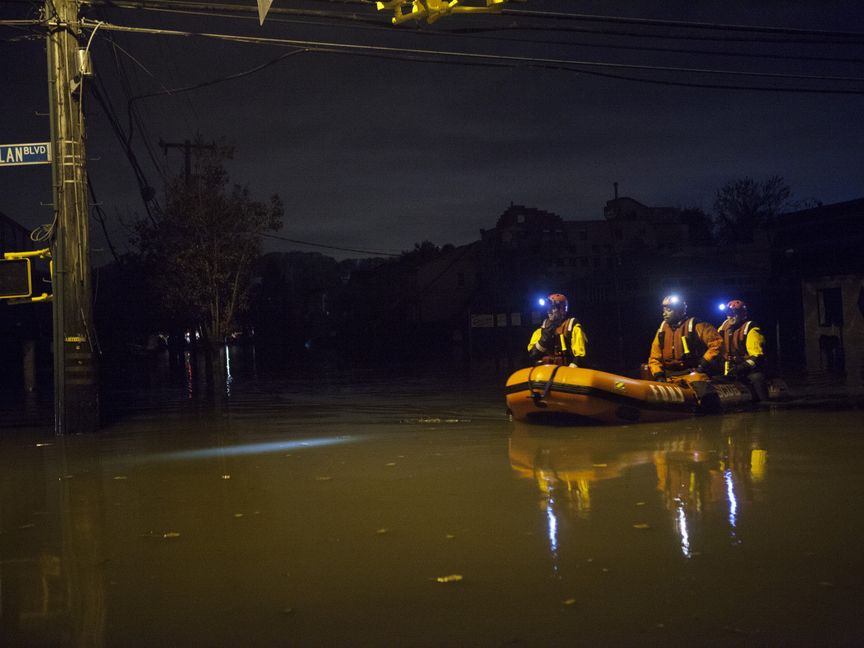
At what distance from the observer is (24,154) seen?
44.9 ft

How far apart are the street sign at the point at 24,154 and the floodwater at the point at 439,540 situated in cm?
410

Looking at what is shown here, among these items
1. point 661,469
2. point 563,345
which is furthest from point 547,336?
point 661,469

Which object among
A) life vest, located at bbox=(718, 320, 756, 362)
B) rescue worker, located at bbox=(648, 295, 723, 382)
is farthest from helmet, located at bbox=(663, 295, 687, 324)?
life vest, located at bbox=(718, 320, 756, 362)

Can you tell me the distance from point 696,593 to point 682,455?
580 centimetres

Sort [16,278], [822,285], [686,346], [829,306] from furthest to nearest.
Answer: [829,306] → [822,285] → [686,346] → [16,278]

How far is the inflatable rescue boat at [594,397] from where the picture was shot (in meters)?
14.0

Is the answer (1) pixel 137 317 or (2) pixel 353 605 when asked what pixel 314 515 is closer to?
(2) pixel 353 605

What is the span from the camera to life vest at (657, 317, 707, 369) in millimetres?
15586

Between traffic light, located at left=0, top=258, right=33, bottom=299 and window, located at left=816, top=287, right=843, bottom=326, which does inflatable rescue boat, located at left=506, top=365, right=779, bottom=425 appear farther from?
window, located at left=816, top=287, right=843, bottom=326

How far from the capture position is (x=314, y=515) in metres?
7.95

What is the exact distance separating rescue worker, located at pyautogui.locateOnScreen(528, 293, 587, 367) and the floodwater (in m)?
1.76

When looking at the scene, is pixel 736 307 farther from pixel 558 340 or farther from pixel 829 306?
pixel 829 306

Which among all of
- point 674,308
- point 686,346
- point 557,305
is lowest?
point 686,346

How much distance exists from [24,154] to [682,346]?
10.7m
